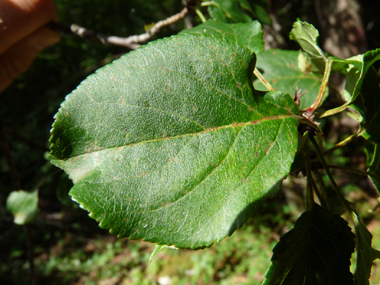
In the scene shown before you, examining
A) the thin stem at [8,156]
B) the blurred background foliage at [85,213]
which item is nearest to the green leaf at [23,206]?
the thin stem at [8,156]

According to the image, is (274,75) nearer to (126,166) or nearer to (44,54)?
(126,166)

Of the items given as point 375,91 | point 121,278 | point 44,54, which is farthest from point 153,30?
point 44,54

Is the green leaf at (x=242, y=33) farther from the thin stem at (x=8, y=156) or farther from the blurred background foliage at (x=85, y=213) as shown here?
the blurred background foliage at (x=85, y=213)

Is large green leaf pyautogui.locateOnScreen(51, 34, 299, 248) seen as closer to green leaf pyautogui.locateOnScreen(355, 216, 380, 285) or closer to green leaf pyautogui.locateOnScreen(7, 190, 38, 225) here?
green leaf pyautogui.locateOnScreen(355, 216, 380, 285)

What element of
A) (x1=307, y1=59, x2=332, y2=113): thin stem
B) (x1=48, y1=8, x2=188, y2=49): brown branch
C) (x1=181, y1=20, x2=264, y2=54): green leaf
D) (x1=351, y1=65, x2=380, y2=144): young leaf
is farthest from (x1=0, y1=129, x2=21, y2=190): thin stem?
(x1=351, y1=65, x2=380, y2=144): young leaf

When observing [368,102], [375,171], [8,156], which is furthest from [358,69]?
[8,156]

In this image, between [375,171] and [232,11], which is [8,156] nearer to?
[232,11]
